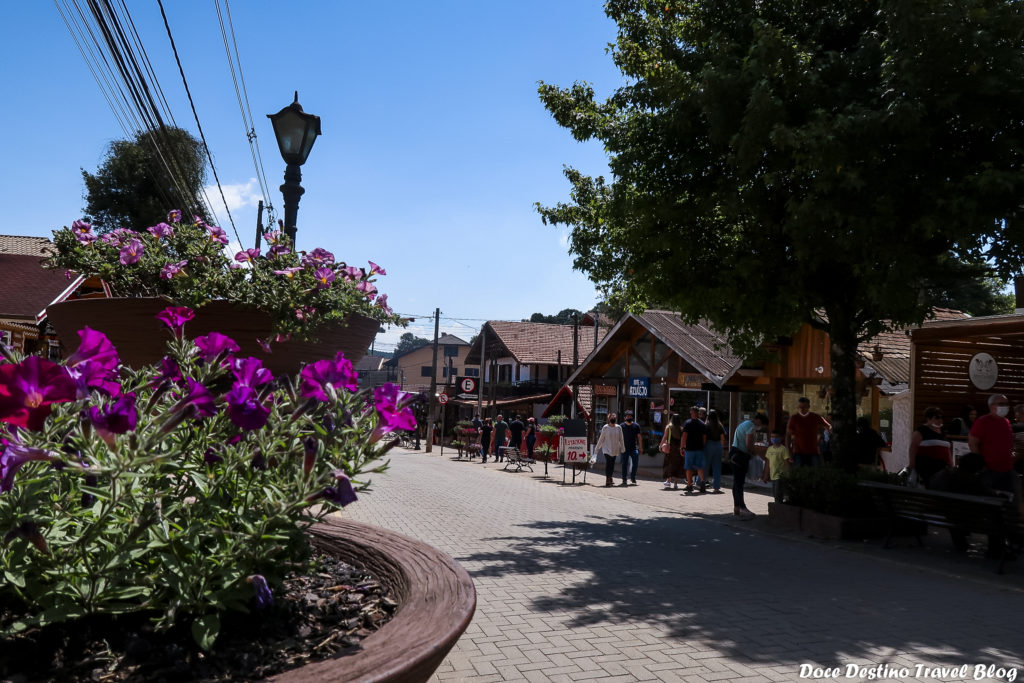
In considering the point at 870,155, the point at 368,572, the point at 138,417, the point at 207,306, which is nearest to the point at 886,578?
the point at 870,155

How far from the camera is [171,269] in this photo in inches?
126

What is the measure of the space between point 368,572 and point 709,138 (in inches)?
319

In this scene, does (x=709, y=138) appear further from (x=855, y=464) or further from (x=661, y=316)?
(x=661, y=316)

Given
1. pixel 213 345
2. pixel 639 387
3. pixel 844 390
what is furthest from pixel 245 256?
pixel 639 387

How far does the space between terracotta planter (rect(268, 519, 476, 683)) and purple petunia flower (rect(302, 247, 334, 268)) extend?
1064mm

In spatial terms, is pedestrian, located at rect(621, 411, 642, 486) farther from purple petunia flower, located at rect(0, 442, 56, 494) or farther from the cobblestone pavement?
purple petunia flower, located at rect(0, 442, 56, 494)

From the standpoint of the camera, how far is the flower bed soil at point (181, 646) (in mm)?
1836

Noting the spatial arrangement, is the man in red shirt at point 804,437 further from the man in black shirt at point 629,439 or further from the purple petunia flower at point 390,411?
the purple petunia flower at point 390,411

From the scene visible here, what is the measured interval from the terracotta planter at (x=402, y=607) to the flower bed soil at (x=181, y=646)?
0.12 m

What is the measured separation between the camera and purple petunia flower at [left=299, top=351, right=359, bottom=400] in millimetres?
2076

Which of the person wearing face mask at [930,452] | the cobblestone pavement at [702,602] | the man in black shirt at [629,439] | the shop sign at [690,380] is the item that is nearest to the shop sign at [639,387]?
the shop sign at [690,380]

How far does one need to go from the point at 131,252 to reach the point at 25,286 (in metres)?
11.6

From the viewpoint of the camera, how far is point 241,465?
2.08 m

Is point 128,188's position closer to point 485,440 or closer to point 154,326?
point 485,440
